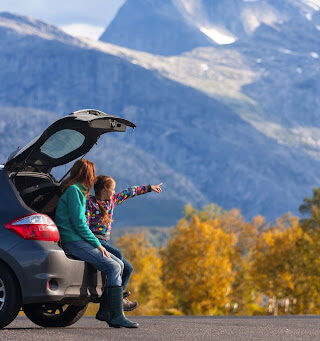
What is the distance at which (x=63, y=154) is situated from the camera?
30.1ft

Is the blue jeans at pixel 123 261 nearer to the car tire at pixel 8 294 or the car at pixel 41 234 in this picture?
the car at pixel 41 234

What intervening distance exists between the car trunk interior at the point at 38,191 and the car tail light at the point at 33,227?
0.80 meters

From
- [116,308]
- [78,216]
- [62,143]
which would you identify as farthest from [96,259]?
[62,143]

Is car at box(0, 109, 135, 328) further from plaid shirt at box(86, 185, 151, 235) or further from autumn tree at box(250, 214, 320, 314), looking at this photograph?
autumn tree at box(250, 214, 320, 314)

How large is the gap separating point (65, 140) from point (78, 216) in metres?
1.04

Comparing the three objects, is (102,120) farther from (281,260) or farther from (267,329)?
(281,260)

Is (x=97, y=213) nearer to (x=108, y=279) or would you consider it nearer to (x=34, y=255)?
(x=108, y=279)

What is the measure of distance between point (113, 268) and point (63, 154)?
1.64m

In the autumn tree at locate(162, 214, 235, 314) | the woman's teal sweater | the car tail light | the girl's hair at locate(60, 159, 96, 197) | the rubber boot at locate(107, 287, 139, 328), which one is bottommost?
the autumn tree at locate(162, 214, 235, 314)

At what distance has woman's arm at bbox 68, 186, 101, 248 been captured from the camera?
8.22 m

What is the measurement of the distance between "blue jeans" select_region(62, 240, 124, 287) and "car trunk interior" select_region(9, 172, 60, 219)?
621 mm

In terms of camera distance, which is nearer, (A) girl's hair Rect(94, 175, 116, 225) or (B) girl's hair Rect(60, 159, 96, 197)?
(B) girl's hair Rect(60, 159, 96, 197)

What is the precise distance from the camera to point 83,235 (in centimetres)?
826

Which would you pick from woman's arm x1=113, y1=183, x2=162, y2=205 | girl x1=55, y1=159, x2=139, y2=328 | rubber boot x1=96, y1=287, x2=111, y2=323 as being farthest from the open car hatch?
rubber boot x1=96, y1=287, x2=111, y2=323
